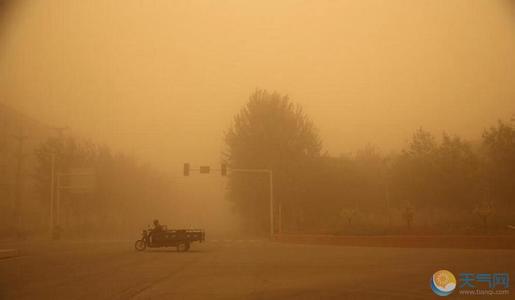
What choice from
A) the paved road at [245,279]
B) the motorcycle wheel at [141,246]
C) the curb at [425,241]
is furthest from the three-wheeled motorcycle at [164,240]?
the paved road at [245,279]

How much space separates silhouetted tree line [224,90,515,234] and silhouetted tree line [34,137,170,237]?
15.9 metres

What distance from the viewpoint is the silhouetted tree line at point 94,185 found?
56.3m

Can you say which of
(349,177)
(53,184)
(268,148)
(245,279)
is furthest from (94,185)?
(245,279)

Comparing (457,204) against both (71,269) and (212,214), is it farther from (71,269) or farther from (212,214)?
(212,214)

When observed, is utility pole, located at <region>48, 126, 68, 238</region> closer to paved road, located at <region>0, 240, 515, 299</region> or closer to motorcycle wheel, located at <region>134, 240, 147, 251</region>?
motorcycle wheel, located at <region>134, 240, 147, 251</region>

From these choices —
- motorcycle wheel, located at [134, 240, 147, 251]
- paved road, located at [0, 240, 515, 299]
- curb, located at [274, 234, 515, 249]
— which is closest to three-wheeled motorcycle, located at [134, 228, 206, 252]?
motorcycle wheel, located at [134, 240, 147, 251]

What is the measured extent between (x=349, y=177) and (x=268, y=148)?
10638 millimetres

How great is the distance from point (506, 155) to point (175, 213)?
5219 inches

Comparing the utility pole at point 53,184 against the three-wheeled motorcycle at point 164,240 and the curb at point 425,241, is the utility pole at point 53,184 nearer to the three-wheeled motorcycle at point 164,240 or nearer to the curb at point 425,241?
the three-wheeled motorcycle at point 164,240

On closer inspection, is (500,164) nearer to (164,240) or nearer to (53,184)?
(164,240)

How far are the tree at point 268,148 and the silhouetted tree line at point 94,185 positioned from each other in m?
14.6

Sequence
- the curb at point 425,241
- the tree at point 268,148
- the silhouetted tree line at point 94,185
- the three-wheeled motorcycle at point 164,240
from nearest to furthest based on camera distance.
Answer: the curb at point 425,241
the three-wheeled motorcycle at point 164,240
the tree at point 268,148
the silhouetted tree line at point 94,185

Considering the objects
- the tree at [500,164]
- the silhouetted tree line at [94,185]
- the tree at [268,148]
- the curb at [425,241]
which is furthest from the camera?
the silhouetted tree line at [94,185]

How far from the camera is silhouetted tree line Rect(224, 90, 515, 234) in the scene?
37906mm
